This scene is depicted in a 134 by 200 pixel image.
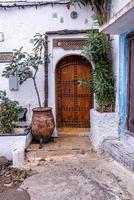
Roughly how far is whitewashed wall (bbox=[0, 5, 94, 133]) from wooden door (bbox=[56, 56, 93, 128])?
0.32 m

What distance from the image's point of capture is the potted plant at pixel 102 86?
303 inches

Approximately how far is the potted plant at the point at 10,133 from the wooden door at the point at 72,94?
1.42 m

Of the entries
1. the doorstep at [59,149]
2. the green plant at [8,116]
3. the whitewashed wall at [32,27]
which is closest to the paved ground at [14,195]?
the doorstep at [59,149]

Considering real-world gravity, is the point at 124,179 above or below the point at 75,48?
below

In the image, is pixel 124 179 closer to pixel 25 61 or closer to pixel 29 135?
pixel 29 135

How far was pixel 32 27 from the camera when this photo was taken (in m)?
9.23

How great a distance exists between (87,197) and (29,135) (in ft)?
11.3

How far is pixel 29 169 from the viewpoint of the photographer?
23.0 feet

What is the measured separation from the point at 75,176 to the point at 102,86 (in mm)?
2355

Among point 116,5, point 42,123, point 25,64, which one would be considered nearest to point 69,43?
point 25,64

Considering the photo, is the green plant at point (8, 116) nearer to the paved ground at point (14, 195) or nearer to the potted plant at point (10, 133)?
the potted plant at point (10, 133)

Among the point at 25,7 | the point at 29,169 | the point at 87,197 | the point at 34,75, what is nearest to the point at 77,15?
the point at 25,7

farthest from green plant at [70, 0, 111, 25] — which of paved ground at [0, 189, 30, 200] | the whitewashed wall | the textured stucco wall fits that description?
paved ground at [0, 189, 30, 200]

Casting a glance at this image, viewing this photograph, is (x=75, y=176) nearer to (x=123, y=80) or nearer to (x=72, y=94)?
(x=123, y=80)
